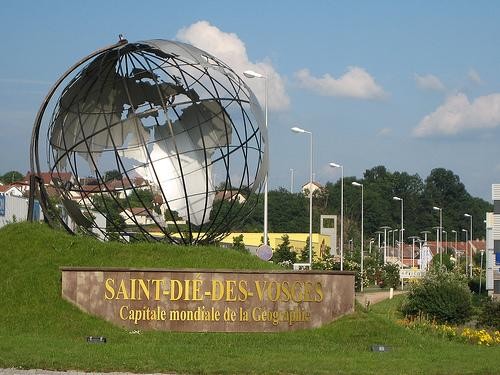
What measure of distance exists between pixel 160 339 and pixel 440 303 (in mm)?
13758

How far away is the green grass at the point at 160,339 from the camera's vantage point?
1555 cm

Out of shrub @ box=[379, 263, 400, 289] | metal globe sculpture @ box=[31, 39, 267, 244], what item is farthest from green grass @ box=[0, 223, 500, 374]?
shrub @ box=[379, 263, 400, 289]

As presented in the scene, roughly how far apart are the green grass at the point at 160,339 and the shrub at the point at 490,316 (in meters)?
8.27

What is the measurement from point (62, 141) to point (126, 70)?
2.35 m

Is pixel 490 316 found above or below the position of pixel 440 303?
below

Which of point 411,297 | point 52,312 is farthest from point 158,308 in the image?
point 411,297

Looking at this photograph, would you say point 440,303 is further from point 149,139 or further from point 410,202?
point 410,202

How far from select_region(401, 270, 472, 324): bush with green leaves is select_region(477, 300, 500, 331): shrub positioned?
54 centimetres

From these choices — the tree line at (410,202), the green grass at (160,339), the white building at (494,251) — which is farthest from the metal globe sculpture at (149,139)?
the tree line at (410,202)

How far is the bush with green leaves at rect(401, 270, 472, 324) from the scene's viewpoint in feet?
98.9

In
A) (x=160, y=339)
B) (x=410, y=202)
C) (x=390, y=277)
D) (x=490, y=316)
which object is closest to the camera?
(x=160, y=339)

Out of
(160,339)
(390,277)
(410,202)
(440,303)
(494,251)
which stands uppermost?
(410,202)

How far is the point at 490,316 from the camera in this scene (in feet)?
97.2

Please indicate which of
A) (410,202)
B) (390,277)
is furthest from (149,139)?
(410,202)
